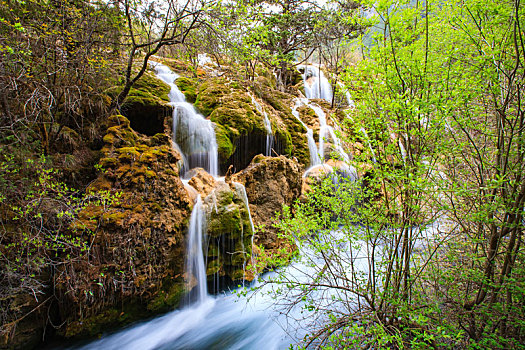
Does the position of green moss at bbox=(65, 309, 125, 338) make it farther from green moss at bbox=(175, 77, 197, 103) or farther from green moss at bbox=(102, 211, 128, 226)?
green moss at bbox=(175, 77, 197, 103)

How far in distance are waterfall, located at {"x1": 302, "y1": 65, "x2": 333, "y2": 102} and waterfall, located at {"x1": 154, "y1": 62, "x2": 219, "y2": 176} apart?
1154 centimetres

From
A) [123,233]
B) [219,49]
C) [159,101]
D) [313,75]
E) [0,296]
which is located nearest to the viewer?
[0,296]

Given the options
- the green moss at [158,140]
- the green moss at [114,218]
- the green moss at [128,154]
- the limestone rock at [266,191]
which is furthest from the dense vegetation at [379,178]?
the limestone rock at [266,191]

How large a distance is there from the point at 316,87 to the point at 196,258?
15.8m

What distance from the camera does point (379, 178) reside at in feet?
9.09

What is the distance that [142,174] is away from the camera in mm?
4574

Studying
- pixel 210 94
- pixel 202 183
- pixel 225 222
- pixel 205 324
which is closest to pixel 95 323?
pixel 205 324

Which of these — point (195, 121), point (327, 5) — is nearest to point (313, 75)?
point (327, 5)

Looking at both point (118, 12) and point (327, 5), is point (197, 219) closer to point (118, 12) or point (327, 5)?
point (118, 12)

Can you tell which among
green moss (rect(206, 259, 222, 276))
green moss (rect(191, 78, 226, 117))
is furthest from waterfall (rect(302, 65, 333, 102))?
green moss (rect(206, 259, 222, 276))

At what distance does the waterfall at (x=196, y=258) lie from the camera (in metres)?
4.87

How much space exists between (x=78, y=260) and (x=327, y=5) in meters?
15.6

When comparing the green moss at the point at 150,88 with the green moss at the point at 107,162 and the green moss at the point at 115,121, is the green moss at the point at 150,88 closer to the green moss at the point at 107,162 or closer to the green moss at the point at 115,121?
the green moss at the point at 115,121

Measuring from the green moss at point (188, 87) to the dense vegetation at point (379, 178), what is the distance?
127 inches
